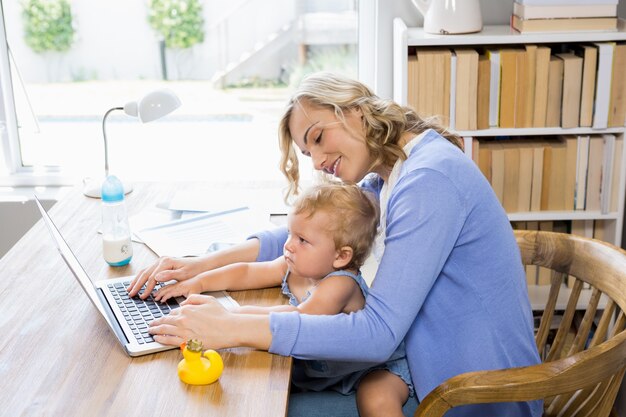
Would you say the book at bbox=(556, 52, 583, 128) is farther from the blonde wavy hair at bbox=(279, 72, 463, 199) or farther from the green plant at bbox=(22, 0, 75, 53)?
the green plant at bbox=(22, 0, 75, 53)

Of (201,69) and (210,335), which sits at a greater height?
(201,69)

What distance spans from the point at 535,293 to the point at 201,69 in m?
1.45

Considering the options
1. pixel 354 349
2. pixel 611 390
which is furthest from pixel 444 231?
pixel 611 390

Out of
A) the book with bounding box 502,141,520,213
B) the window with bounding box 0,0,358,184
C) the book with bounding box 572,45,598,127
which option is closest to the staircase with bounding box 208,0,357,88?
the window with bounding box 0,0,358,184

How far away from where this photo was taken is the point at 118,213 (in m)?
1.89

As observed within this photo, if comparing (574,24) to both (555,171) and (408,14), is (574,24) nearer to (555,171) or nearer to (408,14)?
(555,171)

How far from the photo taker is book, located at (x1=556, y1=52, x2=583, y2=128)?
2455 mm

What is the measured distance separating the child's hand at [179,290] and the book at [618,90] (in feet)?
4.86

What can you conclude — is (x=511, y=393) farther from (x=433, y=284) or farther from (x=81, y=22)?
(x=81, y=22)

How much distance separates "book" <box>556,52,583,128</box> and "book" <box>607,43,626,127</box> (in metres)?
0.10

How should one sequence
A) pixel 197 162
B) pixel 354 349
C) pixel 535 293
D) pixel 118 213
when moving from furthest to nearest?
1. pixel 197 162
2. pixel 535 293
3. pixel 118 213
4. pixel 354 349

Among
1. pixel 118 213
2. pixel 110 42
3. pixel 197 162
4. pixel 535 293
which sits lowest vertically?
pixel 535 293

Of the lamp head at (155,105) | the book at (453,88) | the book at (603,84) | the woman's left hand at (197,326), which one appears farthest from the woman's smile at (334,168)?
the book at (603,84)

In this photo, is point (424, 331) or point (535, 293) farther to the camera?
point (535, 293)
